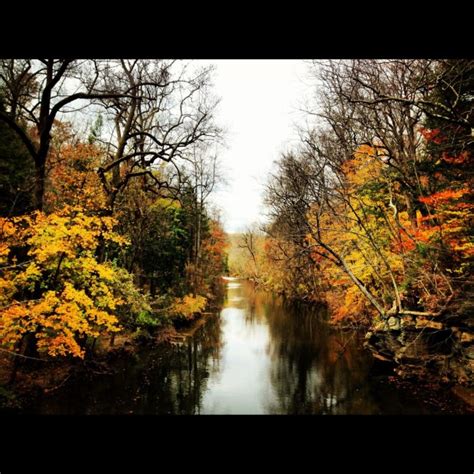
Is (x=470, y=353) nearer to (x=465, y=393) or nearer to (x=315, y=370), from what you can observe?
(x=465, y=393)

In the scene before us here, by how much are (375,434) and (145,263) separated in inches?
582

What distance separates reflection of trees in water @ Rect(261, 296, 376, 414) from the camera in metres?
7.88

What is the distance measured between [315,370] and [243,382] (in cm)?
242

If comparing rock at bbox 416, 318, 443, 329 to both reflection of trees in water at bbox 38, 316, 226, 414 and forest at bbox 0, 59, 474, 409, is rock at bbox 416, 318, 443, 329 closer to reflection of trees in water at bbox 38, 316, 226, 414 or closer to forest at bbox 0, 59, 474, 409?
forest at bbox 0, 59, 474, 409

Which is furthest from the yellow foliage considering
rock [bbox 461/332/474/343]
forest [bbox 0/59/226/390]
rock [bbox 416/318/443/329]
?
rock [bbox 461/332/474/343]

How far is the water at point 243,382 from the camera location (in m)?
7.48

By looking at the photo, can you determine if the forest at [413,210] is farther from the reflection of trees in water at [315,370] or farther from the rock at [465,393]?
the reflection of trees in water at [315,370]

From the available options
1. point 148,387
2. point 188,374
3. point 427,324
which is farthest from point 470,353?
point 148,387

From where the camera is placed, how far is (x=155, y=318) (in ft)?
41.6

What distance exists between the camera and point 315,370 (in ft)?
33.2

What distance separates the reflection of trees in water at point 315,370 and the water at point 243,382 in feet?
0.08

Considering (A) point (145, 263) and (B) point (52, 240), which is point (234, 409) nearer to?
(B) point (52, 240)
